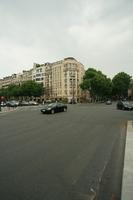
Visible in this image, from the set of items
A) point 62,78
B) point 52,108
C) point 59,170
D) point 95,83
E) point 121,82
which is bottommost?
point 59,170

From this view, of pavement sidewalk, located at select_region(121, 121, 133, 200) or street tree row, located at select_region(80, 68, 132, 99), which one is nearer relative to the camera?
pavement sidewalk, located at select_region(121, 121, 133, 200)

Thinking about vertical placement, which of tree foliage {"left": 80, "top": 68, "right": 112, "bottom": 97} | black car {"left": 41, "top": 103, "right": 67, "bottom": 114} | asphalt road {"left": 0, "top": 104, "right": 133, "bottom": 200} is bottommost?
asphalt road {"left": 0, "top": 104, "right": 133, "bottom": 200}

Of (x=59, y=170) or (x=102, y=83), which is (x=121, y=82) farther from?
(x=59, y=170)

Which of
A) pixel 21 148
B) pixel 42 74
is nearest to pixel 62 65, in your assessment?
pixel 42 74

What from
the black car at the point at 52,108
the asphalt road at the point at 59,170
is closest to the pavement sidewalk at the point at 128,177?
the asphalt road at the point at 59,170

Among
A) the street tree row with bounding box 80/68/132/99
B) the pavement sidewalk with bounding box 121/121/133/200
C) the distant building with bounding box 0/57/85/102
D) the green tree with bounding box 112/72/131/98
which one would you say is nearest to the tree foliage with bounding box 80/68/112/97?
the street tree row with bounding box 80/68/132/99

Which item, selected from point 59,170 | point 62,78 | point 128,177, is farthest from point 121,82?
point 128,177

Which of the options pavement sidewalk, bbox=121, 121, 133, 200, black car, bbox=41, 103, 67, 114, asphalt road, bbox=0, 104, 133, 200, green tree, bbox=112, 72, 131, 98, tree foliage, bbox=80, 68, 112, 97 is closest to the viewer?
pavement sidewalk, bbox=121, 121, 133, 200

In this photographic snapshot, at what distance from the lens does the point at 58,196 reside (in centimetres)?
518

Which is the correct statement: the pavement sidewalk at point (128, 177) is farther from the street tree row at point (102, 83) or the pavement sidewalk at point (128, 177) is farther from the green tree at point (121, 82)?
the green tree at point (121, 82)

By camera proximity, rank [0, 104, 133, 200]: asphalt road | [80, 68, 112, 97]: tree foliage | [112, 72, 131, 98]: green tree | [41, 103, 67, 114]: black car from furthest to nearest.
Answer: [112, 72, 131, 98]: green tree → [80, 68, 112, 97]: tree foliage → [41, 103, 67, 114]: black car → [0, 104, 133, 200]: asphalt road

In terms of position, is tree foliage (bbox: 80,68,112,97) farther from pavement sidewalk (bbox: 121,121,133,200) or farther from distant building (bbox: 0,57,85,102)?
pavement sidewalk (bbox: 121,121,133,200)

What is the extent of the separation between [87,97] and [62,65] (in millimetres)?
27440

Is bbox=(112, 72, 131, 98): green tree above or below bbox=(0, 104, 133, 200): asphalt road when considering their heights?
above
